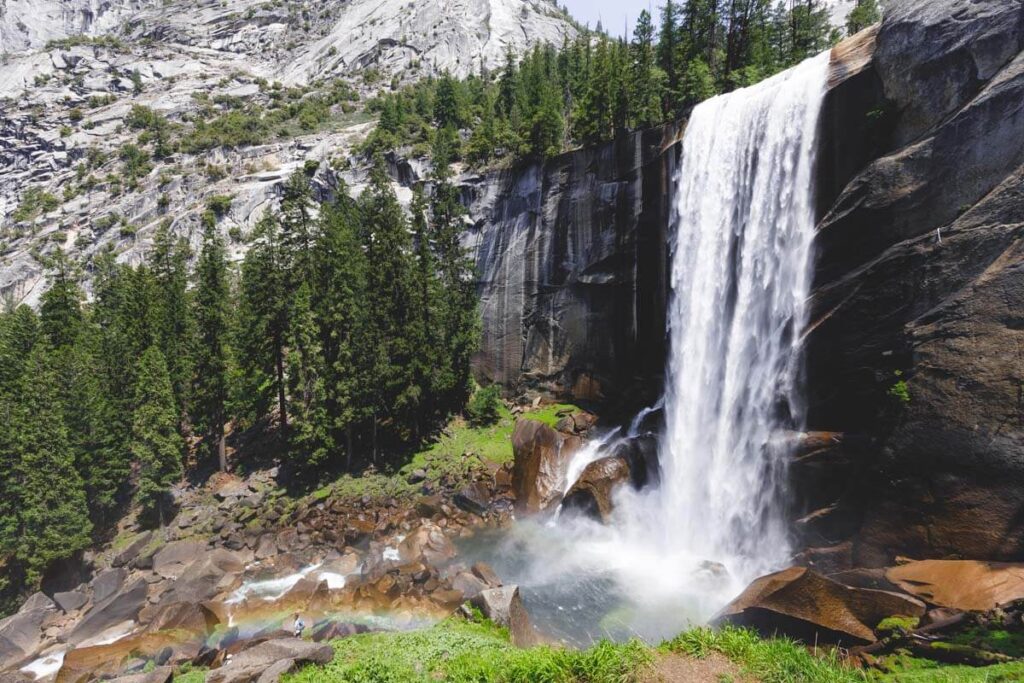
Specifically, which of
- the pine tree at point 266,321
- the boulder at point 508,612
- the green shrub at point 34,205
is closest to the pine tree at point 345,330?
the pine tree at point 266,321

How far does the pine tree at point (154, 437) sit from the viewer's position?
2812 cm

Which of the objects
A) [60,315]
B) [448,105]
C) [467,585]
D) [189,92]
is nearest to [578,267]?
[467,585]

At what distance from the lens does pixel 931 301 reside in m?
15.7

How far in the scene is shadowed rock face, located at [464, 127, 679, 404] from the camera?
31.9 m

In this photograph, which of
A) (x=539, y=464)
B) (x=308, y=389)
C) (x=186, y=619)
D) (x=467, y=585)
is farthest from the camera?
(x=308, y=389)

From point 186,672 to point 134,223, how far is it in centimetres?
8883

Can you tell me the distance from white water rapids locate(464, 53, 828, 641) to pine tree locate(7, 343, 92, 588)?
74.1ft

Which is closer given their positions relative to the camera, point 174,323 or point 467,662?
point 467,662

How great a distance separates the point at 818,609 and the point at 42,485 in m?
34.0

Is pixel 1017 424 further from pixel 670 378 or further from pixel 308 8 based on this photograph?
pixel 308 8

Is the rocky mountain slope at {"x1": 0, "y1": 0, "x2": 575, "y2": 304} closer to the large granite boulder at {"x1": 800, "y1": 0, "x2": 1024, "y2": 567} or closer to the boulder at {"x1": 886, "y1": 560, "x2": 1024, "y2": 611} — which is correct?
the large granite boulder at {"x1": 800, "y1": 0, "x2": 1024, "y2": 567}

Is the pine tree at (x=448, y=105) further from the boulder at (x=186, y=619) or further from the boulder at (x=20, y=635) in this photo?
the boulder at (x=20, y=635)

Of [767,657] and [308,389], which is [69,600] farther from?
[767,657]

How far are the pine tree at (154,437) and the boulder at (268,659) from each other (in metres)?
21.3
